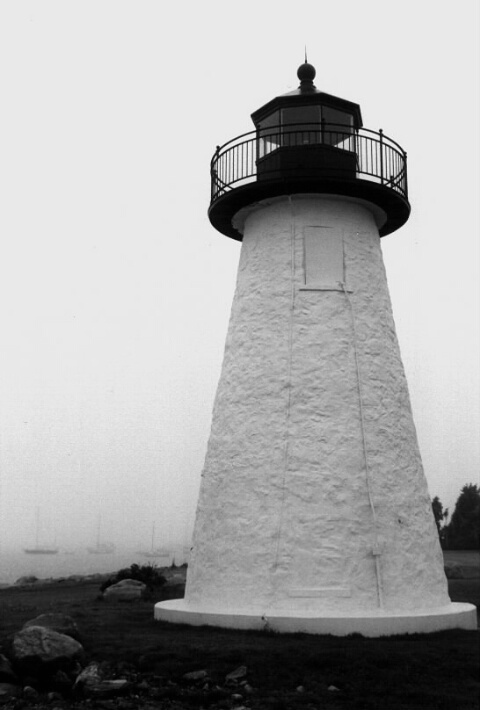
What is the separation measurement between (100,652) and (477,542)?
120 feet

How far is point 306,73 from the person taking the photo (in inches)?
653

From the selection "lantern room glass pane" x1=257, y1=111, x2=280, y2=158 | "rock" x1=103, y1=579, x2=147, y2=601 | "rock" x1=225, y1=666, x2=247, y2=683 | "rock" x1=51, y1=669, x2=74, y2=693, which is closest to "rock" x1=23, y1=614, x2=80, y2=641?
"rock" x1=51, y1=669, x2=74, y2=693

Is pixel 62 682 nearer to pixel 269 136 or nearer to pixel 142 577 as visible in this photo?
pixel 269 136

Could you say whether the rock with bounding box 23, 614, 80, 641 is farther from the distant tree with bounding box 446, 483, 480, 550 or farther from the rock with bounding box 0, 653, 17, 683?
the distant tree with bounding box 446, 483, 480, 550

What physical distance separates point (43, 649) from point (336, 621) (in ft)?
14.7

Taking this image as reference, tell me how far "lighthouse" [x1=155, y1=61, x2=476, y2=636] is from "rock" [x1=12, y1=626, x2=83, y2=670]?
3109 mm

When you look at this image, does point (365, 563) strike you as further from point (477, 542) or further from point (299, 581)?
point (477, 542)

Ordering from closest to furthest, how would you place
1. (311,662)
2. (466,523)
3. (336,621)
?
(311,662), (336,621), (466,523)

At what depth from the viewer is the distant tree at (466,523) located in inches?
1783

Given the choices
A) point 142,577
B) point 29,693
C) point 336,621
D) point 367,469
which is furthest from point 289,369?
point 142,577

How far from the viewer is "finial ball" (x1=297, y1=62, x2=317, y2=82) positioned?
54.4 ft

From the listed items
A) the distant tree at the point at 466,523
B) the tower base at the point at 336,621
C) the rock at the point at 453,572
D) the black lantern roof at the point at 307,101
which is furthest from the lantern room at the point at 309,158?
the distant tree at the point at 466,523

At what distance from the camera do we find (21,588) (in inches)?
986

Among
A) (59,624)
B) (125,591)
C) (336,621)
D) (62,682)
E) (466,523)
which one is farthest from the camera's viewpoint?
(466,523)
